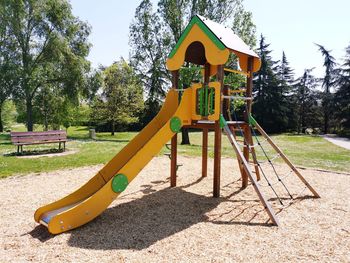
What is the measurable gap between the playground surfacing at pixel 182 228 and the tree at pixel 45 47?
14697 millimetres

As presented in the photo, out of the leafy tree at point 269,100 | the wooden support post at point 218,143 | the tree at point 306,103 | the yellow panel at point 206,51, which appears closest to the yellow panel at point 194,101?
the wooden support post at point 218,143

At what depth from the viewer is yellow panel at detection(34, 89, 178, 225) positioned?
4867 millimetres

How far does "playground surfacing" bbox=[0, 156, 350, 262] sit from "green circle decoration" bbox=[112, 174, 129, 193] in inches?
22.4

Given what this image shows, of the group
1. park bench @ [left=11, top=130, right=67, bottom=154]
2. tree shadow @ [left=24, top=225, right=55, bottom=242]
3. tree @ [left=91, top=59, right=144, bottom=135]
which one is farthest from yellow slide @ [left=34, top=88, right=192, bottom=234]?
tree @ [left=91, top=59, right=144, bottom=135]

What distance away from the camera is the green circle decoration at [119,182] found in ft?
15.5

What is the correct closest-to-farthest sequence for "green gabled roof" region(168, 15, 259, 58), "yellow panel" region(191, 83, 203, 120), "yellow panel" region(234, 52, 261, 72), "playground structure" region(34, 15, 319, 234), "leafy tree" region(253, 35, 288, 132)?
"playground structure" region(34, 15, 319, 234) → "green gabled roof" region(168, 15, 259, 58) → "yellow panel" region(191, 83, 203, 120) → "yellow panel" region(234, 52, 261, 72) → "leafy tree" region(253, 35, 288, 132)

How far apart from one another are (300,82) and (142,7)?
28.5 m

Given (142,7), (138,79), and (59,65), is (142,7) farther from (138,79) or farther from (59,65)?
(59,65)

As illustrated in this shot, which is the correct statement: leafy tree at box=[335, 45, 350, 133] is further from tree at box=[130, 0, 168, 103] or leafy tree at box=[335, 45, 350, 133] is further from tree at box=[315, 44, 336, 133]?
tree at box=[130, 0, 168, 103]

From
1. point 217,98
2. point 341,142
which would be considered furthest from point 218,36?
point 341,142

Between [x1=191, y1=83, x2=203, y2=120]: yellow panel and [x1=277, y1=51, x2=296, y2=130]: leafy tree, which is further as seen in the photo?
[x1=277, y1=51, x2=296, y2=130]: leafy tree

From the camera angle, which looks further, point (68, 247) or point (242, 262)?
point (68, 247)

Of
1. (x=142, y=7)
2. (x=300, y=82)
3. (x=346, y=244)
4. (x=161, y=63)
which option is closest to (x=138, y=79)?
(x=161, y=63)

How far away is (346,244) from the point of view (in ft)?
13.2
